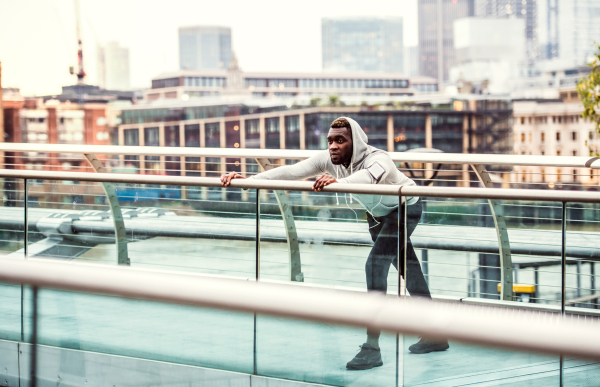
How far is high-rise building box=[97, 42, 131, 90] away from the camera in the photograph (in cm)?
15650

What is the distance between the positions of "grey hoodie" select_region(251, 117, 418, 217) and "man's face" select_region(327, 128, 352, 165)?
0.03 meters

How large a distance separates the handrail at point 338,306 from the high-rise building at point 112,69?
516 feet

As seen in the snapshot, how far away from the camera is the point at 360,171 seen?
3.84 meters

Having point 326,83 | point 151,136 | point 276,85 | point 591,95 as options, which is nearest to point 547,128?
point 326,83

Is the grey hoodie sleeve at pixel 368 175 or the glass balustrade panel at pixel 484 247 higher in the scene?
the grey hoodie sleeve at pixel 368 175

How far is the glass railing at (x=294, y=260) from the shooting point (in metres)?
2.18

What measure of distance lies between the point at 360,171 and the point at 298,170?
55 cm

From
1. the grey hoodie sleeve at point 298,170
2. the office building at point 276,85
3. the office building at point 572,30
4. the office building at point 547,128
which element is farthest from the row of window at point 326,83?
the grey hoodie sleeve at point 298,170

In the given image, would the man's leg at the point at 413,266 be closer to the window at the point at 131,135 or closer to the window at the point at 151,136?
the window at the point at 151,136

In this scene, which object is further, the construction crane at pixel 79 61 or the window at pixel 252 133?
the construction crane at pixel 79 61

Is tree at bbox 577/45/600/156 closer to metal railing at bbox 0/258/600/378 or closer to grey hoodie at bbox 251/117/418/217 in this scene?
grey hoodie at bbox 251/117/418/217

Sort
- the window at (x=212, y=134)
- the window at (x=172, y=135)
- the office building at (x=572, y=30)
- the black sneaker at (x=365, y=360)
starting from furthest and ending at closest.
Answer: the office building at (x=572, y=30) → the window at (x=172, y=135) → the window at (x=212, y=134) → the black sneaker at (x=365, y=360)

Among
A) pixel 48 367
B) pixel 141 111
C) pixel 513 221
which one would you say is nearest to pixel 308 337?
pixel 48 367

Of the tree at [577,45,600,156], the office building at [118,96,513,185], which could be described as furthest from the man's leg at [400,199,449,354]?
the office building at [118,96,513,185]
